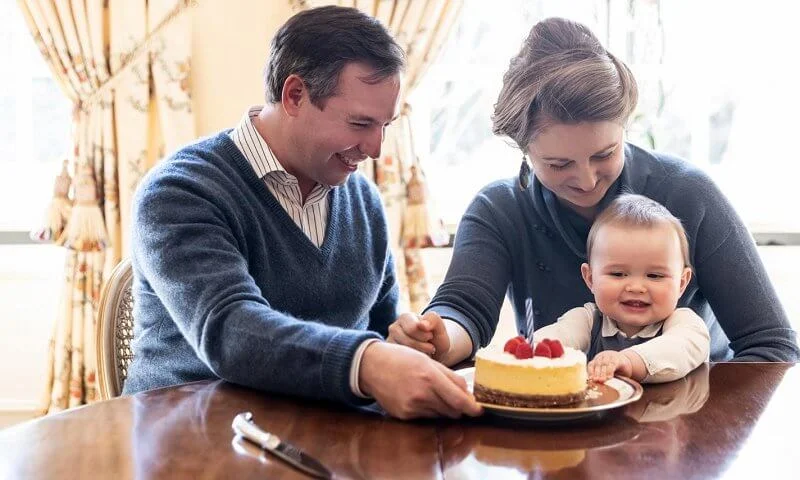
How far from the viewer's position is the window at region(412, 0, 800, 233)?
3.66 m

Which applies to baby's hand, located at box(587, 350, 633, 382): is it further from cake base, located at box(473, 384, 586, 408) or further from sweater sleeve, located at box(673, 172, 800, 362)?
sweater sleeve, located at box(673, 172, 800, 362)

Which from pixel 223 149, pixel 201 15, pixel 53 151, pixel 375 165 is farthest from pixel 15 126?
pixel 223 149

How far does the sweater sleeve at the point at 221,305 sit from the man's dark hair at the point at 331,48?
0.31 meters

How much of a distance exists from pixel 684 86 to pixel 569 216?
Answer: 1890 millimetres

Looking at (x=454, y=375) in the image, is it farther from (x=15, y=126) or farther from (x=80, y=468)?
(x=15, y=126)

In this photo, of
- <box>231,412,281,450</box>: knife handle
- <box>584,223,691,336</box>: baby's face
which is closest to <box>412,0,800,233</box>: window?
<box>584,223,691,336</box>: baby's face

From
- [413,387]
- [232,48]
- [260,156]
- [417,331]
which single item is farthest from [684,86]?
[413,387]

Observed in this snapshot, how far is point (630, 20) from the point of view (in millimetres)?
3650

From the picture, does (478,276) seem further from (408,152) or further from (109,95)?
(109,95)

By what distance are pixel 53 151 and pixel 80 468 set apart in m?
3.02

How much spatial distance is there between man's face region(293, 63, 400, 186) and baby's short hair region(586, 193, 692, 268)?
467mm

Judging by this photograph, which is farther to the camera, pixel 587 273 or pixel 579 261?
pixel 579 261

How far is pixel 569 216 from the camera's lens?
6.80 ft

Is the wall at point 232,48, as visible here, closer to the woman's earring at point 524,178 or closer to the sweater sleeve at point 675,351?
the woman's earring at point 524,178
